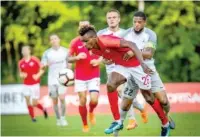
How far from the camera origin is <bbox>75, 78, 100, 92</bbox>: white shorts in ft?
47.1

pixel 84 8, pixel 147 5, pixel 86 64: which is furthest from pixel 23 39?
pixel 86 64

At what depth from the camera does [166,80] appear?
29734mm

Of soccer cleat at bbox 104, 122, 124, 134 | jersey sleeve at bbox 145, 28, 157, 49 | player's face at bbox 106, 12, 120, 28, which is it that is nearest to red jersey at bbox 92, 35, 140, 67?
jersey sleeve at bbox 145, 28, 157, 49

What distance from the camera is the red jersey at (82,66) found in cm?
1452

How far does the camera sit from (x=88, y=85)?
14.5 m

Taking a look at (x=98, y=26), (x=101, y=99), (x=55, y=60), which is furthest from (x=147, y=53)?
(x=98, y=26)

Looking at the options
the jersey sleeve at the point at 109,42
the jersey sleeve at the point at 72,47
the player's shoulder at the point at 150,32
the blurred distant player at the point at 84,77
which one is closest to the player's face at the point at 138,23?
the player's shoulder at the point at 150,32

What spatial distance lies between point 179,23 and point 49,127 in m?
15.2

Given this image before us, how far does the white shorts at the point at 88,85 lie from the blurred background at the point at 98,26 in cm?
1379

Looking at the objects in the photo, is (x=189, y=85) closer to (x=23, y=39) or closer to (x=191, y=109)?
(x=191, y=109)

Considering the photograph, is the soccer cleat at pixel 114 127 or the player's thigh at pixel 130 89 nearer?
the soccer cleat at pixel 114 127

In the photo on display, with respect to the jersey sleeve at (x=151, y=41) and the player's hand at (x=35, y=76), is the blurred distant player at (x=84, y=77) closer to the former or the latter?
the jersey sleeve at (x=151, y=41)

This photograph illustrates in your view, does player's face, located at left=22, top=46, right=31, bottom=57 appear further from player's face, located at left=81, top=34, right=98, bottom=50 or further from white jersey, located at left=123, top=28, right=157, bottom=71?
player's face, located at left=81, top=34, right=98, bottom=50

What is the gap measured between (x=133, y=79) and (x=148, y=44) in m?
0.66
